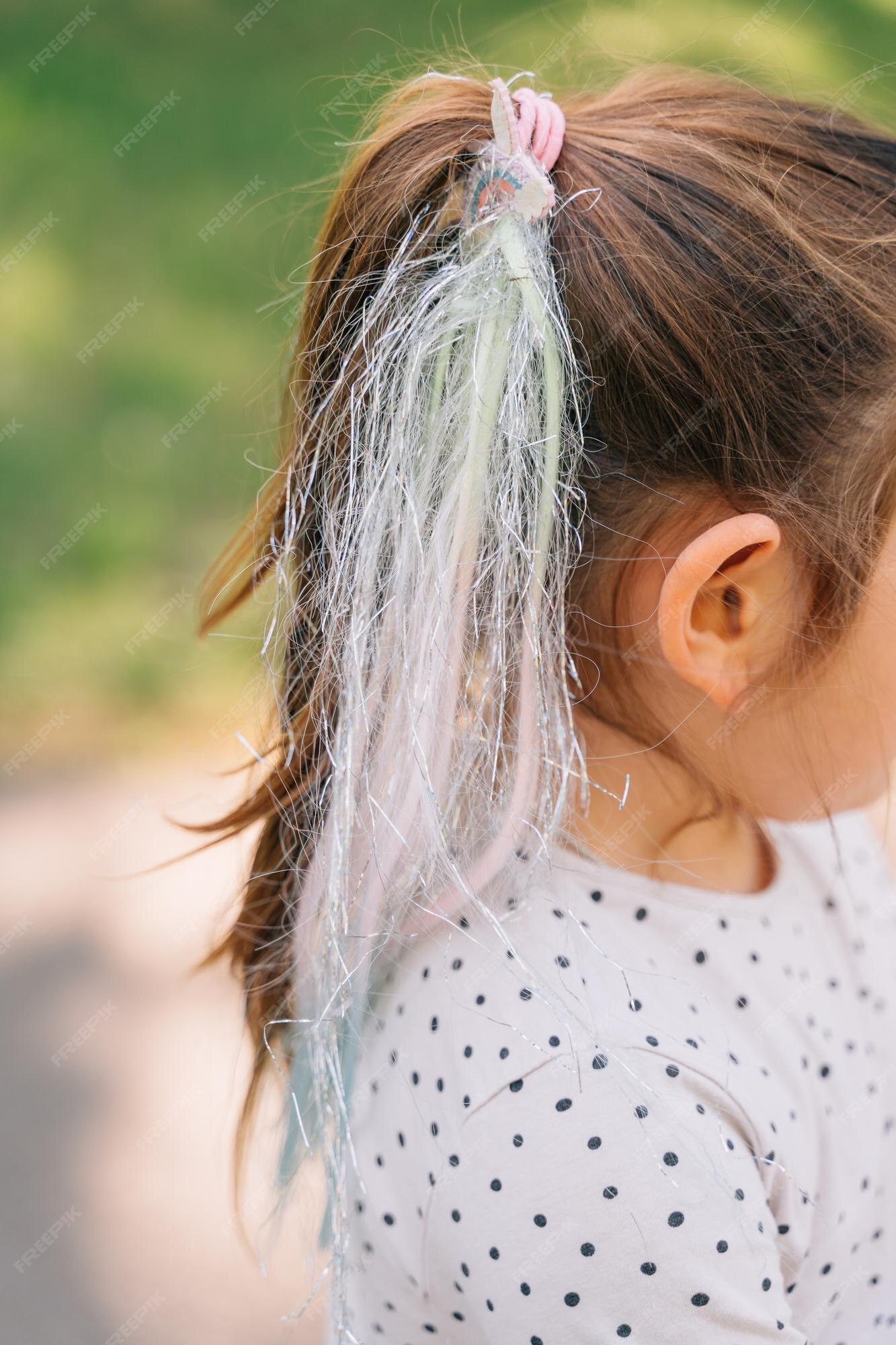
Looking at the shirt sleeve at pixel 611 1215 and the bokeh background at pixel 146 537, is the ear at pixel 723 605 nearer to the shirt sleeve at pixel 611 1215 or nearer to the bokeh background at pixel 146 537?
the shirt sleeve at pixel 611 1215

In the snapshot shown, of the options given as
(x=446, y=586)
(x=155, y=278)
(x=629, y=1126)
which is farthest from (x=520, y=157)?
(x=155, y=278)

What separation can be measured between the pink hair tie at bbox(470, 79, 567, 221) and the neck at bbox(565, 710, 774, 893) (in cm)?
31

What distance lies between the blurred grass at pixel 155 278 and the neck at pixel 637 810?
1.54 metres

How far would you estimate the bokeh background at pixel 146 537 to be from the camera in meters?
1.49

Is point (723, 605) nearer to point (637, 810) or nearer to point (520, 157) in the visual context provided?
point (637, 810)

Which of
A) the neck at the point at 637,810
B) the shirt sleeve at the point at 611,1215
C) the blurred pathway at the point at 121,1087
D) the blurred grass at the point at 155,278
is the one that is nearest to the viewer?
the shirt sleeve at the point at 611,1215

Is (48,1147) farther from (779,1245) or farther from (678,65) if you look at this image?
(678,65)

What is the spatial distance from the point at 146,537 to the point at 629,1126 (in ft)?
6.98

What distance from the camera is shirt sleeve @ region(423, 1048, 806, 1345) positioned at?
0.61m

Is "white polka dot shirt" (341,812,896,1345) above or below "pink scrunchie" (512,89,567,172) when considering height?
below

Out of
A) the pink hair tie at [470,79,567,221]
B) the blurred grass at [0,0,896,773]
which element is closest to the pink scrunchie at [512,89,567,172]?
the pink hair tie at [470,79,567,221]

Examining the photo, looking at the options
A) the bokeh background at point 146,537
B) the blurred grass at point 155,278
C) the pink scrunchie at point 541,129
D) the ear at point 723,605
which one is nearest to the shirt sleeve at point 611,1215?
the ear at point 723,605

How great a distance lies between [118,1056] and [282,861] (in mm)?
955

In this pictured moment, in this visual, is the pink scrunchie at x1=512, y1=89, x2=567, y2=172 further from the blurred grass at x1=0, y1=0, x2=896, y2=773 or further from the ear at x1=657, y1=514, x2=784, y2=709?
the blurred grass at x1=0, y1=0, x2=896, y2=773
